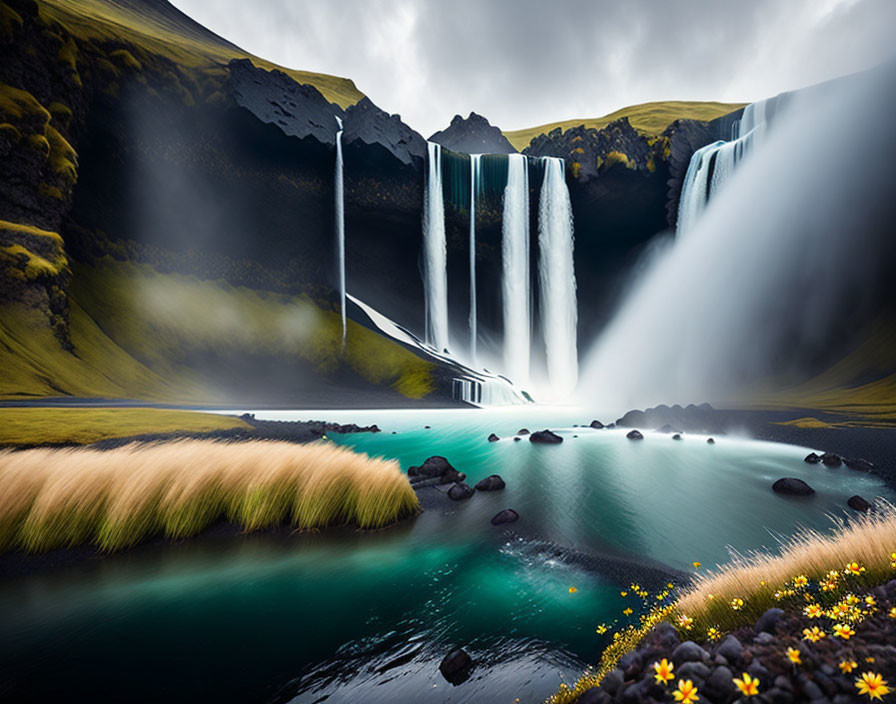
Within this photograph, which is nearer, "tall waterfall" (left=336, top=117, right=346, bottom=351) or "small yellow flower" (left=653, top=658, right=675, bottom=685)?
"small yellow flower" (left=653, top=658, right=675, bottom=685)

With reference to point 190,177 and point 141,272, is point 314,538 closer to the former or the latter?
point 141,272

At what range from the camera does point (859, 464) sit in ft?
44.5

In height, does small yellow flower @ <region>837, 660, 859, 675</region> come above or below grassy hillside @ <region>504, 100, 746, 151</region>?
below

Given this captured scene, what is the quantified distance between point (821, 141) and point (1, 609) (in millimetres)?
61435

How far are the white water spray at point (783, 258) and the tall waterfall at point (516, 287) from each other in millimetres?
14378

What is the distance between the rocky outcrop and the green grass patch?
81.4 meters

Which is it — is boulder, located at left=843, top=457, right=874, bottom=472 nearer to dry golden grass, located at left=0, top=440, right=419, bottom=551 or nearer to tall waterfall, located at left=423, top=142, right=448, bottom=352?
dry golden grass, located at left=0, top=440, right=419, bottom=551

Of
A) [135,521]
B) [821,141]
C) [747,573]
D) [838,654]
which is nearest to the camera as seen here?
[838,654]

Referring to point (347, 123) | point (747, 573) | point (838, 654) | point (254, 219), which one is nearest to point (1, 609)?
point (838, 654)

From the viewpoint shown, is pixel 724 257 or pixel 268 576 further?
pixel 724 257

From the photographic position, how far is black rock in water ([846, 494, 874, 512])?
9211mm

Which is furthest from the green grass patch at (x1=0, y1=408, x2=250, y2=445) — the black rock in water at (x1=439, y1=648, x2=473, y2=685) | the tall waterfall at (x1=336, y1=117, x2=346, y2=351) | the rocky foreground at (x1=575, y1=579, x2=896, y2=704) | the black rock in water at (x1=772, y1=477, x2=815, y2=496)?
the tall waterfall at (x1=336, y1=117, x2=346, y2=351)

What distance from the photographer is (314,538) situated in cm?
743

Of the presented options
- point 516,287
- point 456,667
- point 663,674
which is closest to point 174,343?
point 516,287
